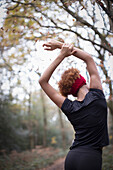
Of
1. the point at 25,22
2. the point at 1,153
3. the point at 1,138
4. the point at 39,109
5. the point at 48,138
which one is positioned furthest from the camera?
the point at 39,109

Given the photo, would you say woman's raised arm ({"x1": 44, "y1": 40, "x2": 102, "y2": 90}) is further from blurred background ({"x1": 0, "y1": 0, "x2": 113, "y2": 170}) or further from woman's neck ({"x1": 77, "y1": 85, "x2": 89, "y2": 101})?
blurred background ({"x1": 0, "y1": 0, "x2": 113, "y2": 170})

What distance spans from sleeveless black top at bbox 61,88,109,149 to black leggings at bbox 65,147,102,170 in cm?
5

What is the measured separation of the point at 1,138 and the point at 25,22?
9.93m

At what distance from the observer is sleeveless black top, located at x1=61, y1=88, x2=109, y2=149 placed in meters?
1.38

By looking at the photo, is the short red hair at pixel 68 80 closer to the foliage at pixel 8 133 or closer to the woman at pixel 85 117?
the woman at pixel 85 117

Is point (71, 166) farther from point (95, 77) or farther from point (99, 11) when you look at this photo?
point (99, 11)

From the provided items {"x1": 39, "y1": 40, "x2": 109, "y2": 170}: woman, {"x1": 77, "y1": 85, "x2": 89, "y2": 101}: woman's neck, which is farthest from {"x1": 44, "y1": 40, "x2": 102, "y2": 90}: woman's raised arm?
{"x1": 77, "y1": 85, "x2": 89, "y2": 101}: woman's neck

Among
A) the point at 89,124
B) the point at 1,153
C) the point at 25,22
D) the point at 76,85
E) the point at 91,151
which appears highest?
the point at 25,22

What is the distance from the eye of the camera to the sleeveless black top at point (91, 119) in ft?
4.54

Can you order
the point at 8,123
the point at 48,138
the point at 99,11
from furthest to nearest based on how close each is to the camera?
1. the point at 48,138
2. the point at 8,123
3. the point at 99,11

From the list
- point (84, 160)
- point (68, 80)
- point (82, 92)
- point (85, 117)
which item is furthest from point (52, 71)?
point (84, 160)

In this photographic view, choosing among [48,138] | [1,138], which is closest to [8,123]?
[1,138]

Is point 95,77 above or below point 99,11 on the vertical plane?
below

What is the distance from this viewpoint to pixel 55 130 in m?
21.6
